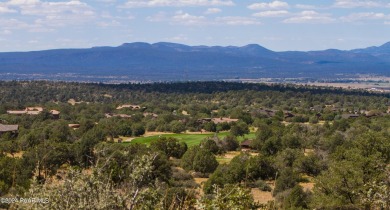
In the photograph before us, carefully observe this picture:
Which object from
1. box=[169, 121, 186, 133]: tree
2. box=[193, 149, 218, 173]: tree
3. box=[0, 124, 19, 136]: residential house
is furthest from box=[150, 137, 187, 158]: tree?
box=[169, 121, 186, 133]: tree

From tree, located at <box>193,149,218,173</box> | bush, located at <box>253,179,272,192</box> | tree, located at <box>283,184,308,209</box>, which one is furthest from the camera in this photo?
tree, located at <box>193,149,218,173</box>

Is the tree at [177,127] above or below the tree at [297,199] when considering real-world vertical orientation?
below

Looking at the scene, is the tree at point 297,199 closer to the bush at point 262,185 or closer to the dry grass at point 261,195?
the dry grass at point 261,195

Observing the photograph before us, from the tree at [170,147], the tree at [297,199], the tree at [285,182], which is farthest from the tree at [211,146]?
the tree at [297,199]

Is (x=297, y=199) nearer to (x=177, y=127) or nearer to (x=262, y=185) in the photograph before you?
(x=262, y=185)

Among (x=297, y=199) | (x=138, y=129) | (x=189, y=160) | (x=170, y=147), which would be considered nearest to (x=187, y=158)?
(x=189, y=160)

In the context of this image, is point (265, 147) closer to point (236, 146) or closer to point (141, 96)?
point (236, 146)

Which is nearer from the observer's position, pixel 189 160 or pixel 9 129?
pixel 189 160

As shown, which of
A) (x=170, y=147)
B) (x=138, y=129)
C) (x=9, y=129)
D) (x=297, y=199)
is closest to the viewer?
(x=297, y=199)

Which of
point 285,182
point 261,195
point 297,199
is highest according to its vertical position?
point 297,199

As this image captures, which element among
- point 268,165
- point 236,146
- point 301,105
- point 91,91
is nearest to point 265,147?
point 236,146

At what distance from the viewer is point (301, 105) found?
330 ft

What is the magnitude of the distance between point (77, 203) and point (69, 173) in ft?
1.74

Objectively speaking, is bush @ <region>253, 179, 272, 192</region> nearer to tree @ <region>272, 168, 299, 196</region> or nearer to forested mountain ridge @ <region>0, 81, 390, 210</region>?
forested mountain ridge @ <region>0, 81, 390, 210</region>
